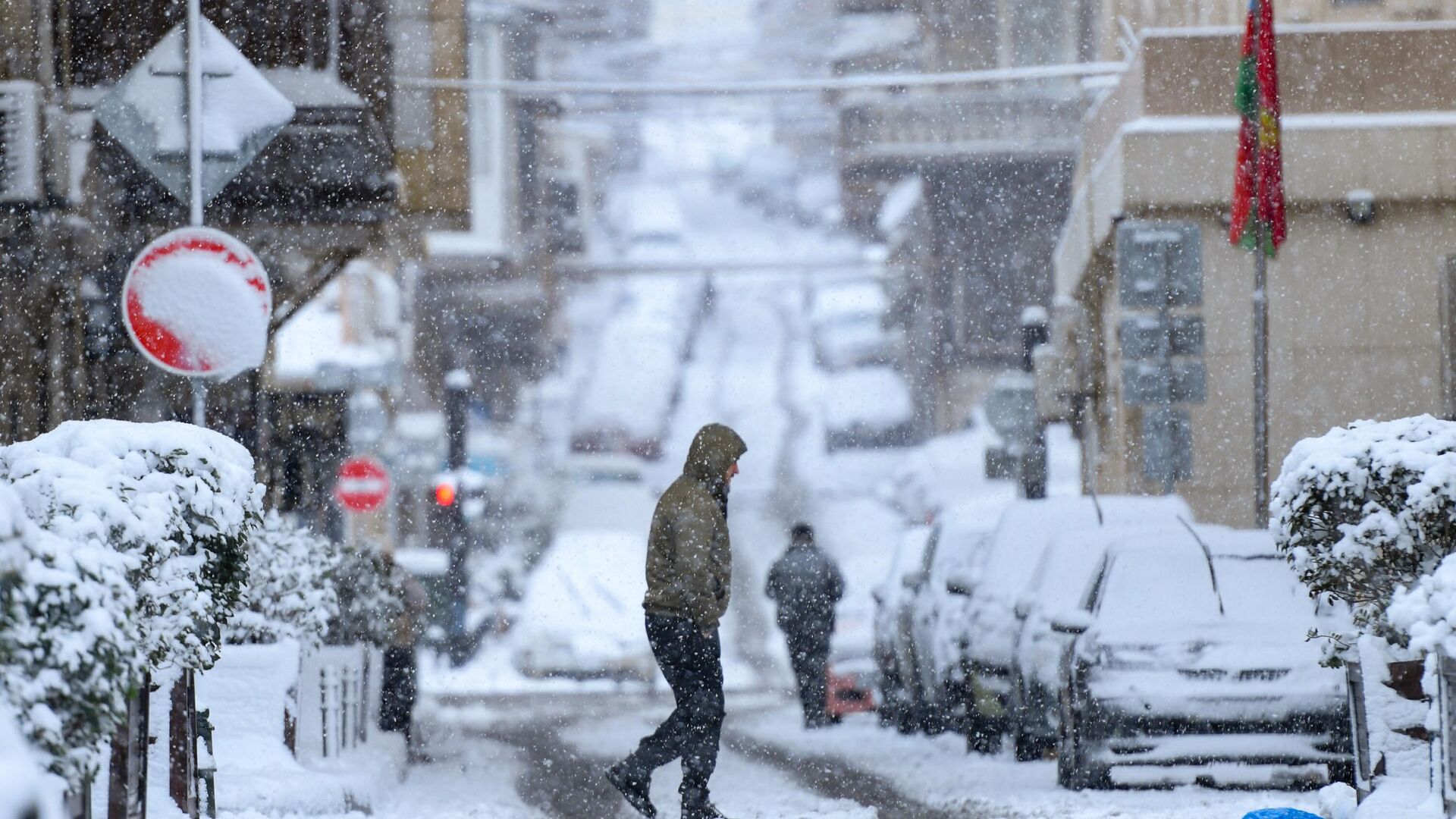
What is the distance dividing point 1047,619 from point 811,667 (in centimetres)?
574

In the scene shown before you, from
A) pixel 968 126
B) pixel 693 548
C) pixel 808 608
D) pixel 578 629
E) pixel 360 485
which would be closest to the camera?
pixel 693 548

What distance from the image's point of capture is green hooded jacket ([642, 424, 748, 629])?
30.1 ft

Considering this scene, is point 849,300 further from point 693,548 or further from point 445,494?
point 693,548

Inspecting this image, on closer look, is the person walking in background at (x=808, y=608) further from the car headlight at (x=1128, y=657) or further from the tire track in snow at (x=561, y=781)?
the car headlight at (x=1128, y=657)

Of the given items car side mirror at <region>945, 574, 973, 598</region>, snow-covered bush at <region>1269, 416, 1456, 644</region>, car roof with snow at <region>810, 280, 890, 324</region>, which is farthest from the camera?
car roof with snow at <region>810, 280, 890, 324</region>

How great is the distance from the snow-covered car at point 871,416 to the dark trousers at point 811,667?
39.2 metres

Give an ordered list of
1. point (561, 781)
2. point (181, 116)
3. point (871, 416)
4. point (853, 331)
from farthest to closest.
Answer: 1. point (853, 331)
2. point (871, 416)
3. point (561, 781)
4. point (181, 116)

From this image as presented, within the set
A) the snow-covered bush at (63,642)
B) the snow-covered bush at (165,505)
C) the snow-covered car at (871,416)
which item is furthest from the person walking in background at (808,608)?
the snow-covered car at (871,416)

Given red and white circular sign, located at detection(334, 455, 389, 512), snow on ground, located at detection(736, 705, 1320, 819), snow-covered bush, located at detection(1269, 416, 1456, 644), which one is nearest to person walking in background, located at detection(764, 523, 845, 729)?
snow on ground, located at detection(736, 705, 1320, 819)

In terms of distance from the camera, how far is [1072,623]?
11320mm

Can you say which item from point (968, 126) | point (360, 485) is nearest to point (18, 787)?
point (360, 485)

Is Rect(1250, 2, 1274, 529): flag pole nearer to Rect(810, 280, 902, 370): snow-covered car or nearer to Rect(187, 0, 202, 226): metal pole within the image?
Rect(187, 0, 202, 226): metal pole

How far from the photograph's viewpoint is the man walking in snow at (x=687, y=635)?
919cm

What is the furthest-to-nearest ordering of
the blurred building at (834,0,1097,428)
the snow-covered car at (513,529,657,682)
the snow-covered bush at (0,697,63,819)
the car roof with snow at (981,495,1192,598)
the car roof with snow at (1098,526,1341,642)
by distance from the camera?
the blurred building at (834,0,1097,428), the snow-covered car at (513,529,657,682), the car roof with snow at (981,495,1192,598), the car roof with snow at (1098,526,1341,642), the snow-covered bush at (0,697,63,819)
